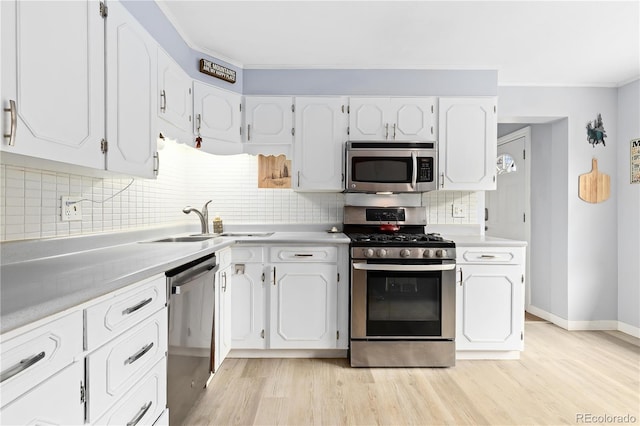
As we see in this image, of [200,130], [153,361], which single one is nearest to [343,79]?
[200,130]

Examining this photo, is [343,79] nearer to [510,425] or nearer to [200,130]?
[200,130]

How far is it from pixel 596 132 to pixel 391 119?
84.7 inches

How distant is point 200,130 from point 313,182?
97 cm

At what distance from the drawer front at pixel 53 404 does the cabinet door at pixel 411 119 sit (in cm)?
263

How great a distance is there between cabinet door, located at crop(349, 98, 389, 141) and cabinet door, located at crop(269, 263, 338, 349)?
3.77ft

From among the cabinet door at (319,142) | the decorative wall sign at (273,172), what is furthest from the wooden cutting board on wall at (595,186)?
the decorative wall sign at (273,172)

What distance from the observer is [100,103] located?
1485 millimetres

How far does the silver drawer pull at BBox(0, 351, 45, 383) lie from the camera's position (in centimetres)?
73

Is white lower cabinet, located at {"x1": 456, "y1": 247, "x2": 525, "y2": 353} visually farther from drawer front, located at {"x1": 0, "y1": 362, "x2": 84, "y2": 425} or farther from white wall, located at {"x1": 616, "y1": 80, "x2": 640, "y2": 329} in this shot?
drawer front, located at {"x1": 0, "y1": 362, "x2": 84, "y2": 425}

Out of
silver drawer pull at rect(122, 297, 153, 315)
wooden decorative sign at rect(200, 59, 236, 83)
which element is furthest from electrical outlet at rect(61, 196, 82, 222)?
wooden decorative sign at rect(200, 59, 236, 83)

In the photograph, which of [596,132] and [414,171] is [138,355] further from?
[596,132]

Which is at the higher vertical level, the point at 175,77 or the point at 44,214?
the point at 175,77

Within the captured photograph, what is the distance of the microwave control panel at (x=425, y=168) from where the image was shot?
2.92m

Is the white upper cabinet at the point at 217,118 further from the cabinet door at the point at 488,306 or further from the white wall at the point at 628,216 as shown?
the white wall at the point at 628,216
